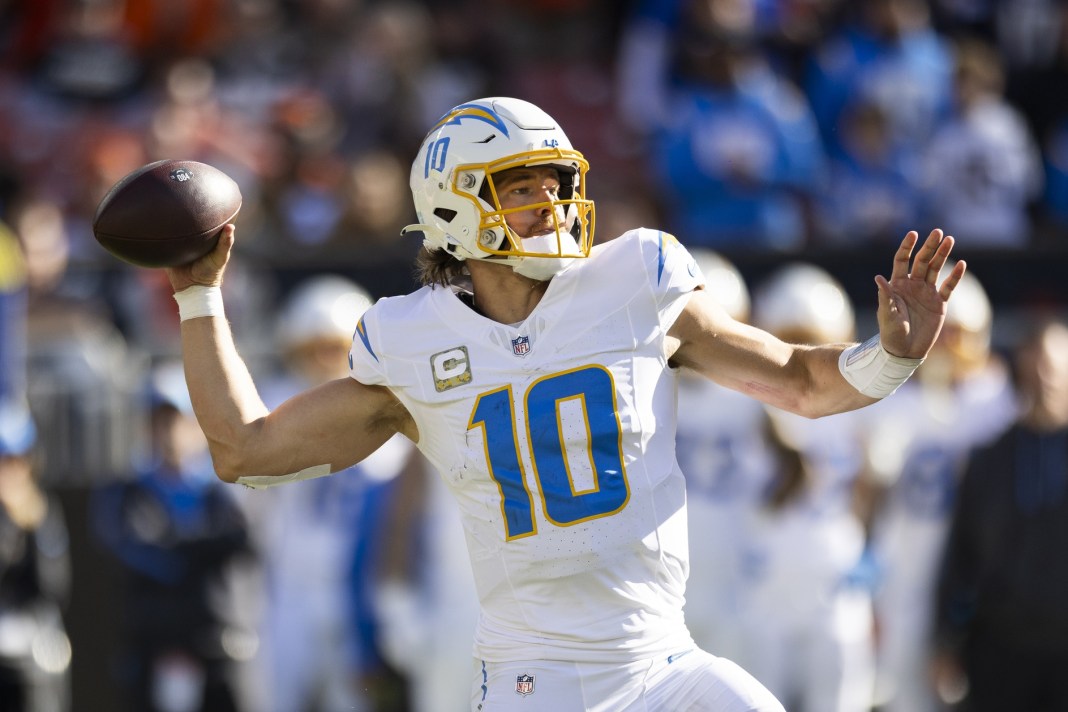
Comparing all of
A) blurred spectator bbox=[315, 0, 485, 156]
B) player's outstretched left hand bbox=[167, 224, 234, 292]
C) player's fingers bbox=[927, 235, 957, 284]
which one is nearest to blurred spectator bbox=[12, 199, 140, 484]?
blurred spectator bbox=[315, 0, 485, 156]

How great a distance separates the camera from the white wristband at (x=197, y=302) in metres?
3.90

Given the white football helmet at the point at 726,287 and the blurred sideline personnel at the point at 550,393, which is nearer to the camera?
the blurred sideline personnel at the point at 550,393

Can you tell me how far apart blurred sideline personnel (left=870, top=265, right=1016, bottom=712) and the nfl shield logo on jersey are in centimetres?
363

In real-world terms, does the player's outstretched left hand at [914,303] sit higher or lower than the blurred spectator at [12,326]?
higher

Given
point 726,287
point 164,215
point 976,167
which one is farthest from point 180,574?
point 976,167

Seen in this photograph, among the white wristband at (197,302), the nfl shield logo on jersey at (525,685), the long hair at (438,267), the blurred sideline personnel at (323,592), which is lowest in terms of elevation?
the blurred sideline personnel at (323,592)

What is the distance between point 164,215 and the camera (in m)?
3.82

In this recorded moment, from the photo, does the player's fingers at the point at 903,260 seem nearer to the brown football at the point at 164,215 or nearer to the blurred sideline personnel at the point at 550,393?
the blurred sideline personnel at the point at 550,393

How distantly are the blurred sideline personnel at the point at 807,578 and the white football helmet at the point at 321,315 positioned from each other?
1968 millimetres

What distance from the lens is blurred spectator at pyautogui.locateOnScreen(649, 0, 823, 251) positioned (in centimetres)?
875

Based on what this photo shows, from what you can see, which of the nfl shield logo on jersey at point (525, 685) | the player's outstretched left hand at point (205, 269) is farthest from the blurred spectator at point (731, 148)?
the nfl shield logo on jersey at point (525, 685)

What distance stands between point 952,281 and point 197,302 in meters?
1.73

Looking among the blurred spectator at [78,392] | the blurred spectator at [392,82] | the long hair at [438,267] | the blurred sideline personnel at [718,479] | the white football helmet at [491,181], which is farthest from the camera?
the blurred spectator at [392,82]

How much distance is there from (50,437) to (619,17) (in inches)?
198
